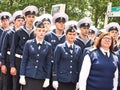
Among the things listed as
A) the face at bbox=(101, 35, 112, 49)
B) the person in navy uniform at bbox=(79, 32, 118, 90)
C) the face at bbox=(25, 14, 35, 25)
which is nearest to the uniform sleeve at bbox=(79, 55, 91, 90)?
the person in navy uniform at bbox=(79, 32, 118, 90)

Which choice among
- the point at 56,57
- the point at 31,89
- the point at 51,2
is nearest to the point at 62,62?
the point at 56,57

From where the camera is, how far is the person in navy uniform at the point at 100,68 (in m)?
6.56

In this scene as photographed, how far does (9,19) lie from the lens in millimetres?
10898

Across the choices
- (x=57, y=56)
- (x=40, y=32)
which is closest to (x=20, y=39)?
(x=40, y=32)

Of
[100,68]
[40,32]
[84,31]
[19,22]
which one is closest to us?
[100,68]

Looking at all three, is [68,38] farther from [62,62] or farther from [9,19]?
[9,19]

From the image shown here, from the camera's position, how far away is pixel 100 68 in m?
6.55

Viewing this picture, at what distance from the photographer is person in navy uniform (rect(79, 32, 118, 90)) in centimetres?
656

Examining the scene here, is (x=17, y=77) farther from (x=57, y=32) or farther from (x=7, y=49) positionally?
(x=57, y=32)

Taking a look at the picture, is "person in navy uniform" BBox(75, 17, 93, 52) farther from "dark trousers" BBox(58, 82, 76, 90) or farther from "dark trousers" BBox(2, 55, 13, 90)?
"dark trousers" BBox(2, 55, 13, 90)

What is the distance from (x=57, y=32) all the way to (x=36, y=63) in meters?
1.10

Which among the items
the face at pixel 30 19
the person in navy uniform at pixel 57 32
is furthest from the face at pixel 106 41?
the face at pixel 30 19

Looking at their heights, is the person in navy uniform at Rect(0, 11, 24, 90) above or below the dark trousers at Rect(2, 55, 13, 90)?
above

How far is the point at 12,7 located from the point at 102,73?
26.1m
